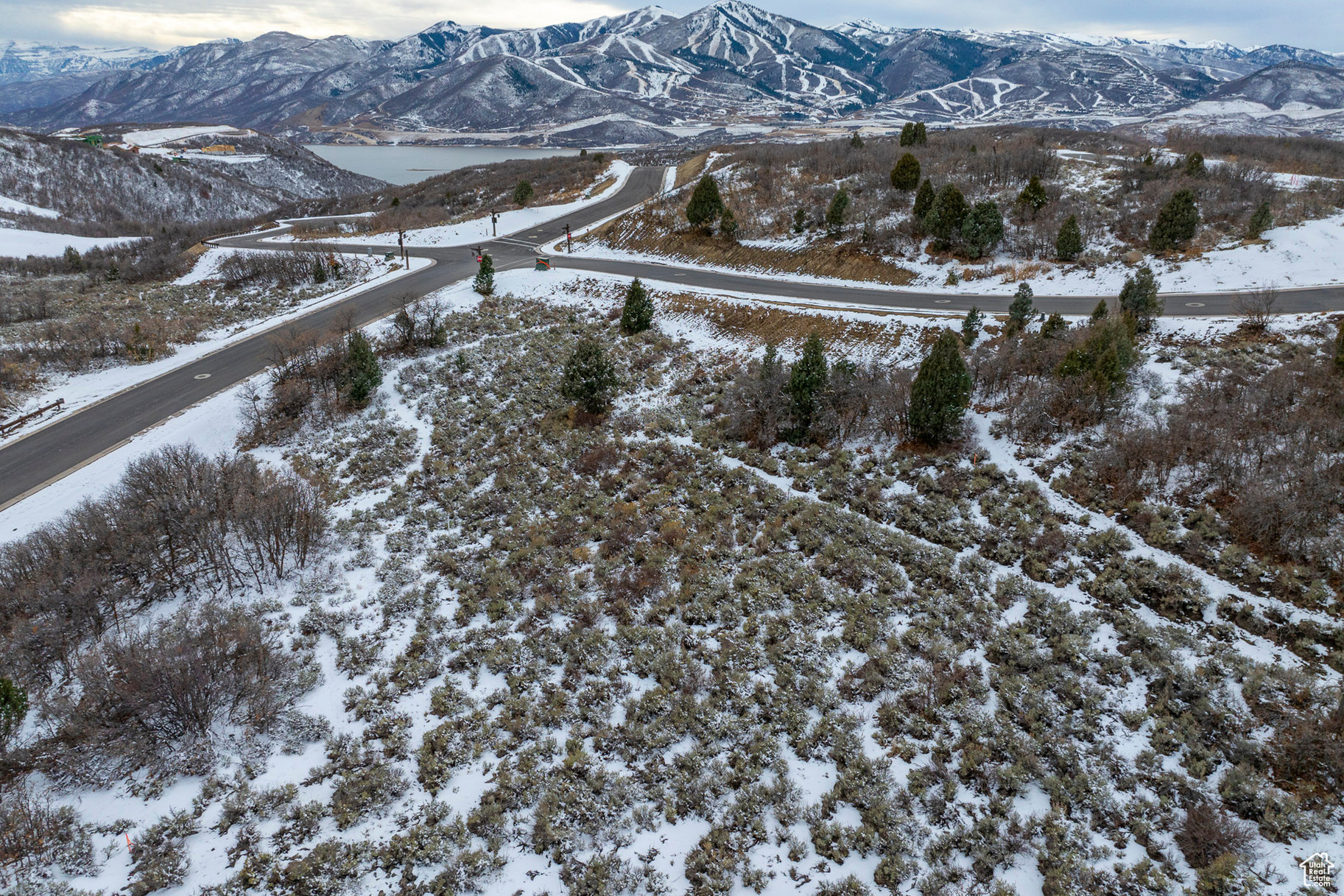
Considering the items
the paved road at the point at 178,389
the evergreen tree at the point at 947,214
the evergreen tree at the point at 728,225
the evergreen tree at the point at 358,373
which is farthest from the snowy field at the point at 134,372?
the evergreen tree at the point at 947,214

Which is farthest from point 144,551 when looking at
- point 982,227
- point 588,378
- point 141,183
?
point 141,183

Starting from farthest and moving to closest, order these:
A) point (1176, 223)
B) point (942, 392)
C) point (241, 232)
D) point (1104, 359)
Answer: point (241, 232)
point (1176, 223)
point (942, 392)
point (1104, 359)

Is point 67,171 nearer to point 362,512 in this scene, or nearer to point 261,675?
point 362,512

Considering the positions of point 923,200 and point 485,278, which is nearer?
point 923,200

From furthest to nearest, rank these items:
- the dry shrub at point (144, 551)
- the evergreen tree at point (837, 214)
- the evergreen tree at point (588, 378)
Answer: the evergreen tree at point (837, 214) < the evergreen tree at point (588, 378) < the dry shrub at point (144, 551)

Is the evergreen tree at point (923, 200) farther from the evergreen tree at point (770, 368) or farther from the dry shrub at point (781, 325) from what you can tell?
the evergreen tree at point (770, 368)

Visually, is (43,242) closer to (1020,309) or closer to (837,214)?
(837,214)

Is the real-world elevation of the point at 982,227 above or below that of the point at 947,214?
below
